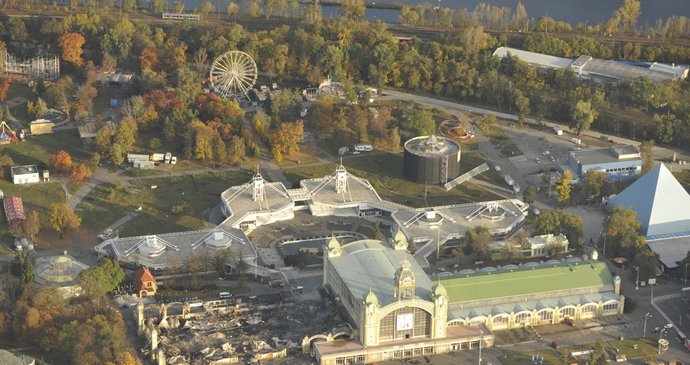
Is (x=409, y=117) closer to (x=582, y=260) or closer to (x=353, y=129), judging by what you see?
(x=353, y=129)

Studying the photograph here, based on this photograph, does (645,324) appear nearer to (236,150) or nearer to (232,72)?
(236,150)

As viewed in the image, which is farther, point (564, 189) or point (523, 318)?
point (564, 189)

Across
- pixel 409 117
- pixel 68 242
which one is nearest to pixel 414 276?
pixel 68 242

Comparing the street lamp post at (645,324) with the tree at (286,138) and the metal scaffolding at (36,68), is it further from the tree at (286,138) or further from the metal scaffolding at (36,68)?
the metal scaffolding at (36,68)

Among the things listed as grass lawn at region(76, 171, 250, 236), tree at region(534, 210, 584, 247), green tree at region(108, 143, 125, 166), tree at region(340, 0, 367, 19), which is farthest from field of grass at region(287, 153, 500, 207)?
tree at region(340, 0, 367, 19)

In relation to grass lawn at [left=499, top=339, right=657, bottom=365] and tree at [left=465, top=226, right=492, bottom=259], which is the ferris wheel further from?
grass lawn at [left=499, top=339, right=657, bottom=365]

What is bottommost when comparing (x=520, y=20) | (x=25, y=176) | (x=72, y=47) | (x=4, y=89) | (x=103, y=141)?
(x=25, y=176)

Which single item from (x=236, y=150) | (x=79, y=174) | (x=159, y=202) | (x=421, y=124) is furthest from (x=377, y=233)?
(x=79, y=174)

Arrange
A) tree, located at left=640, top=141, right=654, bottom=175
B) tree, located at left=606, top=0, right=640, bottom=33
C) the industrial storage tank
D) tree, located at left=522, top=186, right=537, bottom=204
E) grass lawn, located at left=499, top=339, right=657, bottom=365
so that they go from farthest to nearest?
tree, located at left=606, top=0, right=640, bottom=33
tree, located at left=640, top=141, right=654, bottom=175
the industrial storage tank
tree, located at left=522, top=186, right=537, bottom=204
grass lawn, located at left=499, top=339, right=657, bottom=365
